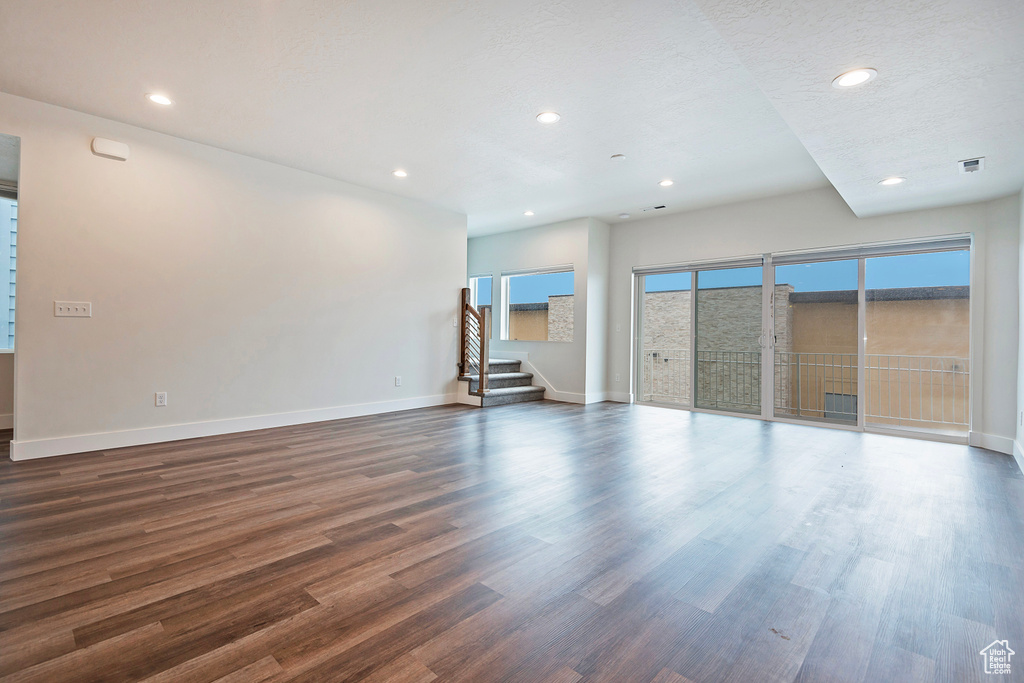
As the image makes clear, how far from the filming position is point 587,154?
14.8 feet

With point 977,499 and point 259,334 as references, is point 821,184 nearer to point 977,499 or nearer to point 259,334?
point 977,499

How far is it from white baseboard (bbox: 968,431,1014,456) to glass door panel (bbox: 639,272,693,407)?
2975mm

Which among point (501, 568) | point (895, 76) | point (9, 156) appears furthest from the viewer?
point (9, 156)

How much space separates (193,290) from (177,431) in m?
1.29

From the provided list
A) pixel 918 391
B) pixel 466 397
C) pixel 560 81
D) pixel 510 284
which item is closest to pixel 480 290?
pixel 510 284

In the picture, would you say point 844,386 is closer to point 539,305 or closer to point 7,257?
point 539,305

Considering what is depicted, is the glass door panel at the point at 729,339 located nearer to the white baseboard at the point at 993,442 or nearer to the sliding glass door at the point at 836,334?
the sliding glass door at the point at 836,334

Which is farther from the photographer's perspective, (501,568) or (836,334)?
(836,334)

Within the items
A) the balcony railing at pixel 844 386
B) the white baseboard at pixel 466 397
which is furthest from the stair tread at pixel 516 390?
the balcony railing at pixel 844 386

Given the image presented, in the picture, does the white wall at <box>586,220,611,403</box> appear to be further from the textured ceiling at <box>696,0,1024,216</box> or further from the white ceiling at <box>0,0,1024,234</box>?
the textured ceiling at <box>696,0,1024,216</box>

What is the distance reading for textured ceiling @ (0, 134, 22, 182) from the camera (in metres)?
3.72

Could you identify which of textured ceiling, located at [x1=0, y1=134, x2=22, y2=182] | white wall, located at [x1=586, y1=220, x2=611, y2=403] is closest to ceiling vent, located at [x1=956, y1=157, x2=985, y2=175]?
white wall, located at [x1=586, y1=220, x2=611, y2=403]

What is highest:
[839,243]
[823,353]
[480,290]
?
[839,243]

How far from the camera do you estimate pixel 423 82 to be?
322cm
